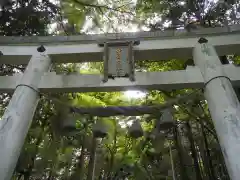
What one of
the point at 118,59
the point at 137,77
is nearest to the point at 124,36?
the point at 118,59

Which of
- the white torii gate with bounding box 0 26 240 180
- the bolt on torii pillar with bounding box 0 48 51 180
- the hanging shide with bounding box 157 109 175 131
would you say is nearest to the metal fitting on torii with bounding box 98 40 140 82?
the white torii gate with bounding box 0 26 240 180

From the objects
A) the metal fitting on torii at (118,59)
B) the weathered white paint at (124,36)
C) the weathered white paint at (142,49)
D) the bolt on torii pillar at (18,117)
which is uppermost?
the weathered white paint at (124,36)

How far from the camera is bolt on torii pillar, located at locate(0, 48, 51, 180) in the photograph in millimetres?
3127

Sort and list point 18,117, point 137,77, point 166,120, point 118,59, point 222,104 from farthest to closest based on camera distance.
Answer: point 118,59, point 166,120, point 137,77, point 18,117, point 222,104

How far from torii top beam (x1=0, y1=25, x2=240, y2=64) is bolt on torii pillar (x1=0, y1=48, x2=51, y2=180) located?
0.40 metres

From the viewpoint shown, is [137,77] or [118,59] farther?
[118,59]

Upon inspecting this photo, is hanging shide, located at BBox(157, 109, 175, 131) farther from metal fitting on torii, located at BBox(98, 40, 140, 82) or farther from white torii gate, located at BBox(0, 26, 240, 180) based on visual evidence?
metal fitting on torii, located at BBox(98, 40, 140, 82)

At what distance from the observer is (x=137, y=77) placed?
3.77 meters

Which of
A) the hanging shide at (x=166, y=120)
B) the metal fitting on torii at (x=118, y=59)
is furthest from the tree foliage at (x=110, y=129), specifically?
the metal fitting on torii at (x=118, y=59)

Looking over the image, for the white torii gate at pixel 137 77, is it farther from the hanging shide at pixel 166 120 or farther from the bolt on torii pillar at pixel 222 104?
the hanging shide at pixel 166 120

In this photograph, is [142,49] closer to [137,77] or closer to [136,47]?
[136,47]

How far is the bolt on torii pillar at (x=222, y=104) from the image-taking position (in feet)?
9.50

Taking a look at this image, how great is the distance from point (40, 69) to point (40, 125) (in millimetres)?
2605

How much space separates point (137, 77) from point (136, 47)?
70cm
